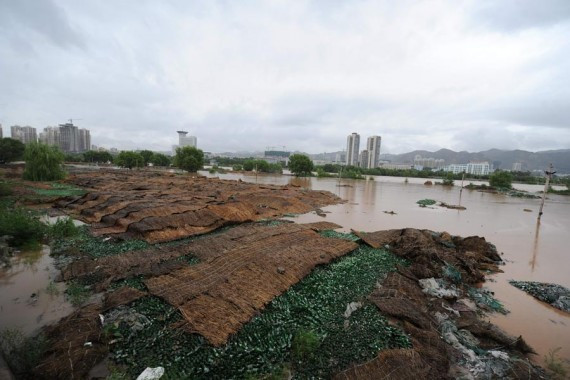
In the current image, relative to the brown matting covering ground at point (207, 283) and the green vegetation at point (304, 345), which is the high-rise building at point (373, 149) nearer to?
the brown matting covering ground at point (207, 283)

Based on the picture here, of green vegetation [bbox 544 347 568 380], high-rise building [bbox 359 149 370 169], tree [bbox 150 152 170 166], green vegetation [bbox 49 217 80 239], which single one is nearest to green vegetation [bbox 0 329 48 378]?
green vegetation [bbox 49 217 80 239]

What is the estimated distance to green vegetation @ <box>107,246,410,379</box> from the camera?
13.2 ft

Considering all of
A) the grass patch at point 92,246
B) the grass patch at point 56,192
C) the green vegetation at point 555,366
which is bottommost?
the green vegetation at point 555,366

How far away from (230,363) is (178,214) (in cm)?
874

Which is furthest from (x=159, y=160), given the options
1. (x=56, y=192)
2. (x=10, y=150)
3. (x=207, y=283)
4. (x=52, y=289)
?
(x=207, y=283)

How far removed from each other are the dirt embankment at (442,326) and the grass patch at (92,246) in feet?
25.1

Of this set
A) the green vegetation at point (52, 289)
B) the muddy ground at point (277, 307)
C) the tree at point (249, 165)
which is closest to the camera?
the muddy ground at point (277, 307)

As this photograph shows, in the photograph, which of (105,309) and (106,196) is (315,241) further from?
(106,196)

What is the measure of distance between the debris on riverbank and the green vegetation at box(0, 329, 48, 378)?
37.9 feet

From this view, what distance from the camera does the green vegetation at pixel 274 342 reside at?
402 centimetres

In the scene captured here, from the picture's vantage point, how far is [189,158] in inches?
1972

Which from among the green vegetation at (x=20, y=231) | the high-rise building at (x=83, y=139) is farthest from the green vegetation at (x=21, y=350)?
the high-rise building at (x=83, y=139)

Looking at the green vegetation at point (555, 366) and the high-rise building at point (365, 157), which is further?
the high-rise building at point (365, 157)

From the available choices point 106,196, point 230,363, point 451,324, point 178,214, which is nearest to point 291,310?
point 230,363
